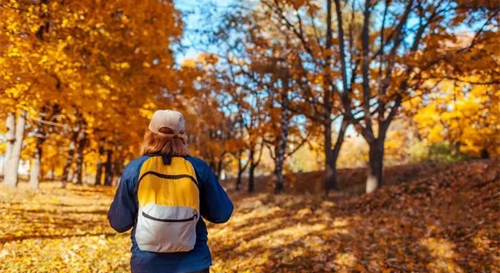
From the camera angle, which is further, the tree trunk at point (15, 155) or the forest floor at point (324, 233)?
the tree trunk at point (15, 155)

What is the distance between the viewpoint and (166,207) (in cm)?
253

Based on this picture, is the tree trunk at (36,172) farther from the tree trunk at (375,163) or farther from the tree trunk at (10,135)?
the tree trunk at (375,163)

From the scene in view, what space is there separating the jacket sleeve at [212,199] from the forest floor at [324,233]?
3710 mm

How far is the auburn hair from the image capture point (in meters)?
2.70

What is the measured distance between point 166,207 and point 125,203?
33cm

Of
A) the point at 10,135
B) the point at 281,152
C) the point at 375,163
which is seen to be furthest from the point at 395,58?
the point at 10,135

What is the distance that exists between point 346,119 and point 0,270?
9.59 m

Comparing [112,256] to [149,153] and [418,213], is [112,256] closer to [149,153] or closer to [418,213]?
[149,153]

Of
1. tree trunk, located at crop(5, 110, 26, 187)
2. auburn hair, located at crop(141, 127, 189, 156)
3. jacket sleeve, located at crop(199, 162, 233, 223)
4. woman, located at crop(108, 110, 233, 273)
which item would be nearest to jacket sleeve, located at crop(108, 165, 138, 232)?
woman, located at crop(108, 110, 233, 273)

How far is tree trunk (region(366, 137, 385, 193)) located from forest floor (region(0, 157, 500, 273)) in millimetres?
543

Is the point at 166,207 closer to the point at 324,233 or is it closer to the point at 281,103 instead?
the point at 324,233

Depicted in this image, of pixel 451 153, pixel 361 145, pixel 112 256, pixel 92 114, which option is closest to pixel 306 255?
pixel 112 256

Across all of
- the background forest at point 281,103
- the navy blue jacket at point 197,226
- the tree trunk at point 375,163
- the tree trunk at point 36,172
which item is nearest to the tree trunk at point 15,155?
the background forest at point 281,103

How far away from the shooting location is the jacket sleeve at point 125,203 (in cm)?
266
